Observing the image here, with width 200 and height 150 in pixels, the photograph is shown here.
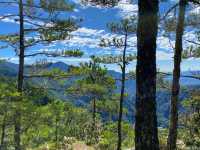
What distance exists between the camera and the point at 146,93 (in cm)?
1022

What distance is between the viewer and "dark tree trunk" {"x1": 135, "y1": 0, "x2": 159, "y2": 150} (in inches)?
399

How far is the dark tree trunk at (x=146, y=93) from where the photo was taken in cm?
1012

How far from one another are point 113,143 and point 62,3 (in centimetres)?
1914

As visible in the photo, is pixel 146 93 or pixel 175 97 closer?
pixel 146 93

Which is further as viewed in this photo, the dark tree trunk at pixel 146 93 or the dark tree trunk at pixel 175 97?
the dark tree trunk at pixel 175 97

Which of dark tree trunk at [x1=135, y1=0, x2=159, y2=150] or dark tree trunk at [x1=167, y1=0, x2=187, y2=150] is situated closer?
dark tree trunk at [x1=135, y1=0, x2=159, y2=150]

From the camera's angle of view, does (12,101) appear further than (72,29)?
No

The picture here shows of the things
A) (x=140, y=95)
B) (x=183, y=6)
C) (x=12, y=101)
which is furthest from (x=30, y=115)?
(x=140, y=95)

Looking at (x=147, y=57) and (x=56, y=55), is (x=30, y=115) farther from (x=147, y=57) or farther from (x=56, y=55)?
(x=147, y=57)

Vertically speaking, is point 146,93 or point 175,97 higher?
point 146,93

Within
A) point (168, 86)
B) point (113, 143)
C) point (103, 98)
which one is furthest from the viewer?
point (103, 98)

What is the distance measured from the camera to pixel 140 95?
1026 centimetres

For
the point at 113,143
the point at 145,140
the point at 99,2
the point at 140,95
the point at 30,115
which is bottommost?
the point at 113,143

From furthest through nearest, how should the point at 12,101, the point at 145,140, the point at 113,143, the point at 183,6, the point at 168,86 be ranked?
the point at 113,143 → the point at 168,86 → the point at 12,101 → the point at 183,6 → the point at 145,140
